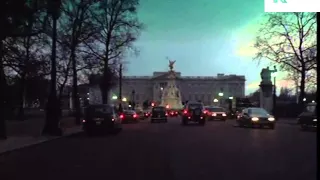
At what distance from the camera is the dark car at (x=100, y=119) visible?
32.8m

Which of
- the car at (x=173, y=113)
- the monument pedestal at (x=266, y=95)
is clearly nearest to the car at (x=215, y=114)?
the monument pedestal at (x=266, y=95)

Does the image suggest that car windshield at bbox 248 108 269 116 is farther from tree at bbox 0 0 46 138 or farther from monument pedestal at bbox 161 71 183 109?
monument pedestal at bbox 161 71 183 109

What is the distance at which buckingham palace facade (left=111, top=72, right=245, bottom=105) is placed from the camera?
6452 inches

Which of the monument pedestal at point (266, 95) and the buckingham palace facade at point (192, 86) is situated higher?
the buckingham palace facade at point (192, 86)

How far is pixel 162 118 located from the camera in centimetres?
6150

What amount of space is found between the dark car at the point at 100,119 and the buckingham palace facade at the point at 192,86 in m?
128

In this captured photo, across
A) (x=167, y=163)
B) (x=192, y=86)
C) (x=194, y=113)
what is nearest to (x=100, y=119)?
(x=194, y=113)

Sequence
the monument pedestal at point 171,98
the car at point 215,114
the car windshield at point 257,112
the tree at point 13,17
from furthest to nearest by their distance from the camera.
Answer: the monument pedestal at point 171,98
the car at point 215,114
the car windshield at point 257,112
the tree at point 13,17

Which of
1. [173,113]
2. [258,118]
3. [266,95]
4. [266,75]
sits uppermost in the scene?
[266,75]

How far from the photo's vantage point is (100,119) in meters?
32.8

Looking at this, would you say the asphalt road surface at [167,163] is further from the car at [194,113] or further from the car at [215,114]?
the car at [215,114]

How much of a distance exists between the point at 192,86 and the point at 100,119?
137565 millimetres

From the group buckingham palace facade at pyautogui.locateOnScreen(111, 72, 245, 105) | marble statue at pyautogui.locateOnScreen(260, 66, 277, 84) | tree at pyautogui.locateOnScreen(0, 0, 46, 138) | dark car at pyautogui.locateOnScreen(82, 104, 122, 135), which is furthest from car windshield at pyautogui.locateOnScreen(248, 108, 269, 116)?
buckingham palace facade at pyautogui.locateOnScreen(111, 72, 245, 105)

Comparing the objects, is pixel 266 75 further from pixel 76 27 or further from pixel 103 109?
pixel 103 109
